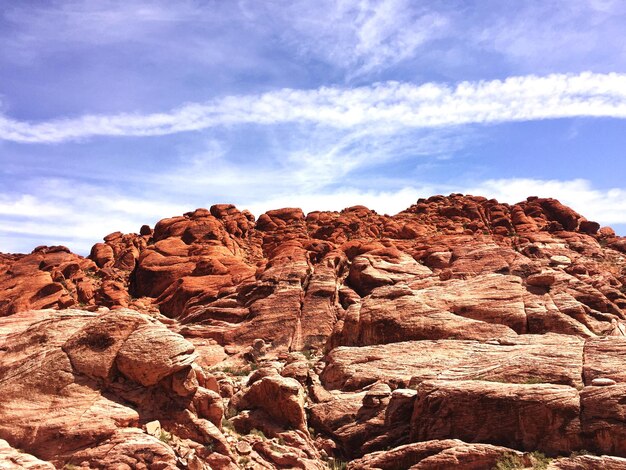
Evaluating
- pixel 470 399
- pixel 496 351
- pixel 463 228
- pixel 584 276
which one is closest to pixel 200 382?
pixel 470 399

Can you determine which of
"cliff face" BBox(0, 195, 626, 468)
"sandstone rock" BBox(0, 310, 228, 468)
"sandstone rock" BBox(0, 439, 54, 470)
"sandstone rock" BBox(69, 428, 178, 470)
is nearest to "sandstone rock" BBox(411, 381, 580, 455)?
"cliff face" BBox(0, 195, 626, 468)

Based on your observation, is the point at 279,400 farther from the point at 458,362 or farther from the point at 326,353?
the point at 326,353

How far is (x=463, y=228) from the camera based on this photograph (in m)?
61.1

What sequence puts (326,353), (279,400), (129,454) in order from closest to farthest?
(129,454), (279,400), (326,353)

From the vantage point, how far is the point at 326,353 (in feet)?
113

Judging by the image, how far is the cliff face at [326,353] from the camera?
67.5ft

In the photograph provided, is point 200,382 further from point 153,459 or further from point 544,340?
point 544,340

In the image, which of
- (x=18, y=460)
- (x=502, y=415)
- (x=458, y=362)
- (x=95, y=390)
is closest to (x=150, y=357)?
(x=95, y=390)

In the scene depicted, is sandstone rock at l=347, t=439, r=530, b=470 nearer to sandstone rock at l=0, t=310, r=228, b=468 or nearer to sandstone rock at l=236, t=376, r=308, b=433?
sandstone rock at l=236, t=376, r=308, b=433

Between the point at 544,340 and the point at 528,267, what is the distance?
10000 millimetres

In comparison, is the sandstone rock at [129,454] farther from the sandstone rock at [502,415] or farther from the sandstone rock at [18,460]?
the sandstone rock at [502,415]

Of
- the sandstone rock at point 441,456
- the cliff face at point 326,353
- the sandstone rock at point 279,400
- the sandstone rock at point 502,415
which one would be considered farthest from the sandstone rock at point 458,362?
the sandstone rock at point 441,456

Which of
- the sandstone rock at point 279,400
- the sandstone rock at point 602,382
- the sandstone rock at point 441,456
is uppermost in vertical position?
the sandstone rock at point 602,382

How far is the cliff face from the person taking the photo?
67.5ft
